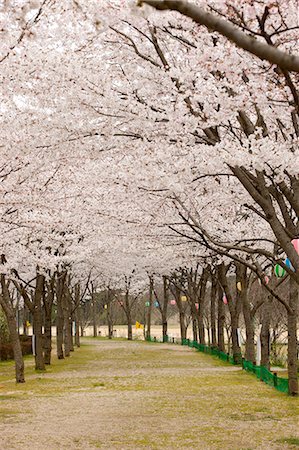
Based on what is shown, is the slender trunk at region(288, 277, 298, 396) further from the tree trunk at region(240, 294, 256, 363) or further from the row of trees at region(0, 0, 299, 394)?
the tree trunk at region(240, 294, 256, 363)

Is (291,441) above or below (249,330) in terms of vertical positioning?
below

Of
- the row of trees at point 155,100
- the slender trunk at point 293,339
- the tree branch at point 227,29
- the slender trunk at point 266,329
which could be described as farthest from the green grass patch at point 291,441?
the slender trunk at point 266,329

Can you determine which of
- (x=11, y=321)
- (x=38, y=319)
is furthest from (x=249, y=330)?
(x=11, y=321)

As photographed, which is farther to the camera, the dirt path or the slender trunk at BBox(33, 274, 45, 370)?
the slender trunk at BBox(33, 274, 45, 370)

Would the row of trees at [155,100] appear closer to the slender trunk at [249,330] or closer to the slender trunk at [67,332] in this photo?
the slender trunk at [249,330]

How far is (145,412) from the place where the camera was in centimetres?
1441

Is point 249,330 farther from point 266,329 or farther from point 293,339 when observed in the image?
point 293,339

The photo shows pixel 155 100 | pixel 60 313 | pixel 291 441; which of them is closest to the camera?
pixel 291 441

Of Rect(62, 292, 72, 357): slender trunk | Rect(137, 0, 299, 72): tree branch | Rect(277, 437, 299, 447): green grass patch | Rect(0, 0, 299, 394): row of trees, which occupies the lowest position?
Rect(277, 437, 299, 447): green grass patch

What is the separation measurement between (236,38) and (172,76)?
694cm

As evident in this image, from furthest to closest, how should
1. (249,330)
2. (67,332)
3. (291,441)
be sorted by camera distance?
1. (67,332)
2. (249,330)
3. (291,441)

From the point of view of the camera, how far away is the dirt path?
11.1 m

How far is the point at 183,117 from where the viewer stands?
1065cm

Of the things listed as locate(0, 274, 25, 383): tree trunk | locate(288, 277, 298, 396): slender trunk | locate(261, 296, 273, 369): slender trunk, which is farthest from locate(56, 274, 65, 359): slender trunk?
locate(288, 277, 298, 396): slender trunk
